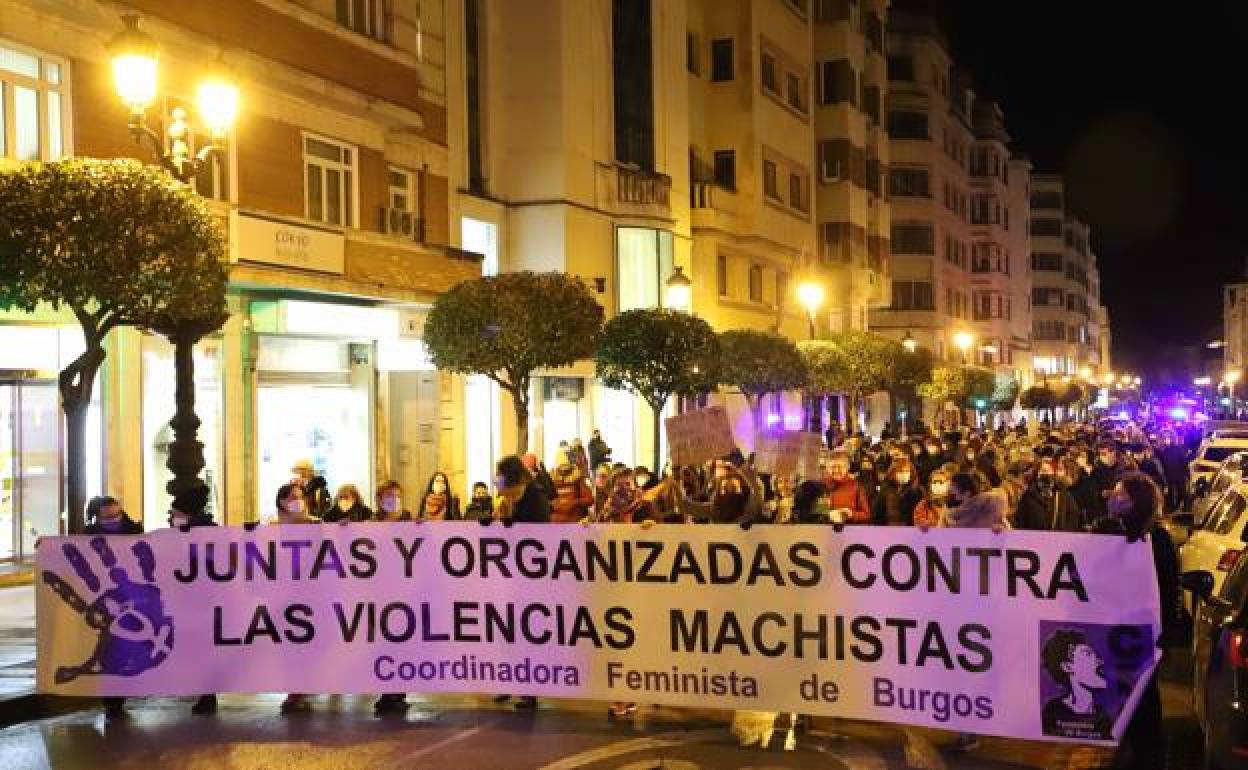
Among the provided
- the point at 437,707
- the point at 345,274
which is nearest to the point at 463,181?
the point at 345,274

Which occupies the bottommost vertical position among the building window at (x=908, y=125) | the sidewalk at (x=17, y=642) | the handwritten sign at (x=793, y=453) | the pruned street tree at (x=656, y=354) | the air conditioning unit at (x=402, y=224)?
the sidewalk at (x=17, y=642)

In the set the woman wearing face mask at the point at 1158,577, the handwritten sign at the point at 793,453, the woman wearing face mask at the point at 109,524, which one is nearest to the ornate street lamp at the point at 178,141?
the woman wearing face mask at the point at 109,524

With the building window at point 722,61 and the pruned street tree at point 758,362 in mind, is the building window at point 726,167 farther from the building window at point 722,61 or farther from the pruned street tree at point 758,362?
the pruned street tree at point 758,362

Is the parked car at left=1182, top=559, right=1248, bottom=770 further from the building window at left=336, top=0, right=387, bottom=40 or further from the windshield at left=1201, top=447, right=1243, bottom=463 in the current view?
the building window at left=336, top=0, right=387, bottom=40

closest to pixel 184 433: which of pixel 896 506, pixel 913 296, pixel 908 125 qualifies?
pixel 896 506

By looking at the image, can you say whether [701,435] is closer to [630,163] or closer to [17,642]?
[17,642]

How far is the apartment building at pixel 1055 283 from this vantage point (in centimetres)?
12200

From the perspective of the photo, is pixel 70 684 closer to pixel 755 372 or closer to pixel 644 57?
pixel 755 372

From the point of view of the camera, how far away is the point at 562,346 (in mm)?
20594

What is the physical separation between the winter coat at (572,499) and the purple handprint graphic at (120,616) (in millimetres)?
4190

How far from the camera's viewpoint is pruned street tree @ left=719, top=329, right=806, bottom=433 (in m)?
30.3

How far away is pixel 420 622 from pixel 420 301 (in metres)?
14.4

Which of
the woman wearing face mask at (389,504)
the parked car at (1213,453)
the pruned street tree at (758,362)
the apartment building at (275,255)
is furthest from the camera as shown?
the pruned street tree at (758,362)

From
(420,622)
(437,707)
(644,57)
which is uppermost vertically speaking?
(644,57)
